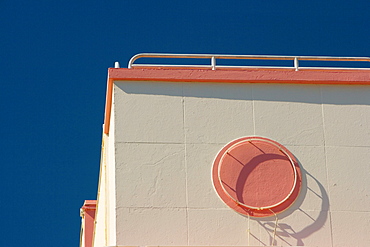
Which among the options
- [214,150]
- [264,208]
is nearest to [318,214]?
[264,208]

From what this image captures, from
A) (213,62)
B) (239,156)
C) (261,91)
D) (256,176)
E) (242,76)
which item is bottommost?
(256,176)

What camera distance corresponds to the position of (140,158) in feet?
56.7

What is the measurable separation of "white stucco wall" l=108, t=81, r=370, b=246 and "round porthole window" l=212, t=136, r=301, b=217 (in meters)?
0.15

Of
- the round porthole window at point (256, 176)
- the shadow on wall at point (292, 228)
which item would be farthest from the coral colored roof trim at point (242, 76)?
the shadow on wall at point (292, 228)

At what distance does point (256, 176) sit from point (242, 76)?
200 cm

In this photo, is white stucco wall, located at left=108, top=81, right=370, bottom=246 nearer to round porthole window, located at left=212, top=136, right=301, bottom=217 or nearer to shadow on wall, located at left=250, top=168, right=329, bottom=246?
shadow on wall, located at left=250, top=168, right=329, bottom=246

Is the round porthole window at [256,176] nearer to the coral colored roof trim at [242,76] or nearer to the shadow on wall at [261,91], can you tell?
the shadow on wall at [261,91]

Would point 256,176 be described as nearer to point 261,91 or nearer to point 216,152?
point 216,152

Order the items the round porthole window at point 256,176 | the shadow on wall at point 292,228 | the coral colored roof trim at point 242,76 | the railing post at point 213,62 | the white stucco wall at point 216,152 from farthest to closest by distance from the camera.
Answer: the railing post at point 213,62 < the coral colored roof trim at point 242,76 < the round porthole window at point 256,176 < the shadow on wall at point 292,228 < the white stucco wall at point 216,152

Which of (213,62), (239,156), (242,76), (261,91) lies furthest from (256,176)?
(213,62)

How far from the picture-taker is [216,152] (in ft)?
57.6

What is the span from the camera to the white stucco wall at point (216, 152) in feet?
55.6

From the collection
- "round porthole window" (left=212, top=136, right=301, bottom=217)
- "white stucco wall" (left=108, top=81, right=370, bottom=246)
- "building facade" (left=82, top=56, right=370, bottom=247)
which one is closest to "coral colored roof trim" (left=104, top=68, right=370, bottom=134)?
"building facade" (left=82, top=56, right=370, bottom=247)

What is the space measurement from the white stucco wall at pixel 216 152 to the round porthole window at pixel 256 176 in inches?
6.0
